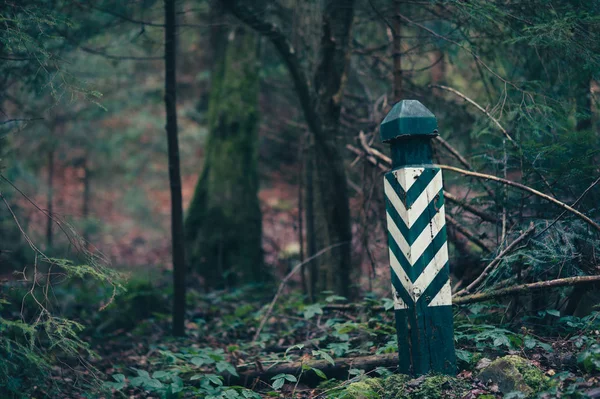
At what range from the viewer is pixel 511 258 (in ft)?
16.1

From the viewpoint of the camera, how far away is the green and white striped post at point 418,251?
3934mm

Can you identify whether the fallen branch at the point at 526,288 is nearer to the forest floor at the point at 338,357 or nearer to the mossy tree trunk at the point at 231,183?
the forest floor at the point at 338,357

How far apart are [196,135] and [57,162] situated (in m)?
7.64

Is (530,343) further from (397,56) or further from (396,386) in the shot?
(397,56)

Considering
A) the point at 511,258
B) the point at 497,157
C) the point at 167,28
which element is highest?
the point at 167,28

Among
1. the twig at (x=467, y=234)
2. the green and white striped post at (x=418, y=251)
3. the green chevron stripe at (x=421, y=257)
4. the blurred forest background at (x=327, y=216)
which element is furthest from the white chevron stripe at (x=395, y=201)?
the twig at (x=467, y=234)

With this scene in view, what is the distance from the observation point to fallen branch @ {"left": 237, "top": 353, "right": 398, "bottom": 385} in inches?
185

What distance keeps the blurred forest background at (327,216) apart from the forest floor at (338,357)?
1.1 inches

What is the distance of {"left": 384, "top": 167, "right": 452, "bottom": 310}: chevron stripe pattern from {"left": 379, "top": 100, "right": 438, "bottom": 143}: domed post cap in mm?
265

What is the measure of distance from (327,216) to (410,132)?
373cm

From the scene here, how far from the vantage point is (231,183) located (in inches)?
428

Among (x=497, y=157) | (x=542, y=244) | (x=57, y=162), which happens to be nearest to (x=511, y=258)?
(x=542, y=244)

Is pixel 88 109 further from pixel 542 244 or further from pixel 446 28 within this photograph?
pixel 542 244

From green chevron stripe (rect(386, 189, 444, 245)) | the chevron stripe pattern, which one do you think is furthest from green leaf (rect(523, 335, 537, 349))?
green chevron stripe (rect(386, 189, 444, 245))
